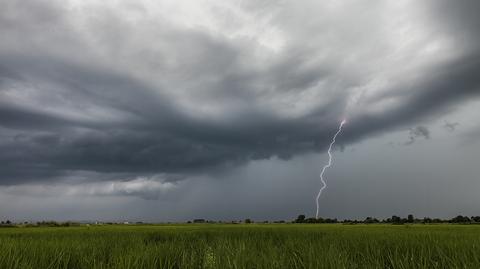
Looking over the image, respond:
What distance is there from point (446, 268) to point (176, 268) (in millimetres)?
3739

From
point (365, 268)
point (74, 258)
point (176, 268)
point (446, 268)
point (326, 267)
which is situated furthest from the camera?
point (74, 258)

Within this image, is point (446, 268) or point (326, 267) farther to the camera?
point (446, 268)

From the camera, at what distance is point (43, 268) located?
19.0 ft

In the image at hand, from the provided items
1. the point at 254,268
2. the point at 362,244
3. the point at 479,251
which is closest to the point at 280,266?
the point at 254,268

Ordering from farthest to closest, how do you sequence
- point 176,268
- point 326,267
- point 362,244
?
1. point 362,244
2. point 176,268
3. point 326,267

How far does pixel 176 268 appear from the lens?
620 cm

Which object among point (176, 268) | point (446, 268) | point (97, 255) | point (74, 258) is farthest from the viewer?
point (97, 255)

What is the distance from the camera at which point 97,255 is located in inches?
301

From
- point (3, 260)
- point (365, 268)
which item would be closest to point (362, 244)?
point (365, 268)

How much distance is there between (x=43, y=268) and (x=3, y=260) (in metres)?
0.52

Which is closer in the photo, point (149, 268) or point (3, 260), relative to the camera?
point (149, 268)

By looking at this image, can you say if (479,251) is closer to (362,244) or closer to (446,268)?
(446,268)

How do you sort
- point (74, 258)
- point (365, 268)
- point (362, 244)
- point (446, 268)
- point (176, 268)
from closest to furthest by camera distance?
point (365, 268) < point (446, 268) < point (176, 268) < point (74, 258) < point (362, 244)

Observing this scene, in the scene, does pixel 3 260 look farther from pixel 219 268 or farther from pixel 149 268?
pixel 219 268
